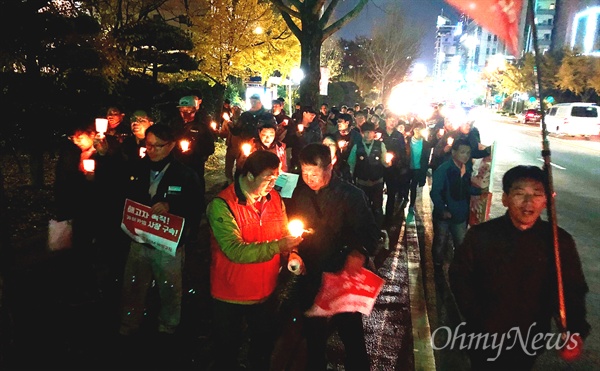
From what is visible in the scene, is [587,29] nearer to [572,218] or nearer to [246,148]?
[572,218]

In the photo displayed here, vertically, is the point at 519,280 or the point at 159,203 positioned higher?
the point at 159,203

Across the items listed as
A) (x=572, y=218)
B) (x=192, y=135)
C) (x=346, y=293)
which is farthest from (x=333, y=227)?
(x=572, y=218)

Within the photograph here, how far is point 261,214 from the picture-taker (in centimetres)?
301

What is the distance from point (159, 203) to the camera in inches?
138

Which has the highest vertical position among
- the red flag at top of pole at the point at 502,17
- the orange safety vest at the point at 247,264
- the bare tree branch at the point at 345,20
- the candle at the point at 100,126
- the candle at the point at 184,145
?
the bare tree branch at the point at 345,20

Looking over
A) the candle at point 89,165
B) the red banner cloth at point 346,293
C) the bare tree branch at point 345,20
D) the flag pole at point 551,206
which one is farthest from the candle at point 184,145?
the bare tree branch at point 345,20

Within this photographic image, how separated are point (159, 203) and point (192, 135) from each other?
325cm

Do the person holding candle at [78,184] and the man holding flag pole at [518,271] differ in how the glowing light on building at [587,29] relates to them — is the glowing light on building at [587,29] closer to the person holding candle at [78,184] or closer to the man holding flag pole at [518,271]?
the man holding flag pole at [518,271]

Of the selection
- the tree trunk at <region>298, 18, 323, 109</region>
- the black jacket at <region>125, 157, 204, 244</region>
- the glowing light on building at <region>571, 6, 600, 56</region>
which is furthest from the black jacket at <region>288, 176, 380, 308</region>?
the glowing light on building at <region>571, 6, 600, 56</region>

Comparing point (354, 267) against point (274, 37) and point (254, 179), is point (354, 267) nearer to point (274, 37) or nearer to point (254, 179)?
point (254, 179)

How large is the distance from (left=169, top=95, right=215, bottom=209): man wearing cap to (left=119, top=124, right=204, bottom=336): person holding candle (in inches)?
103

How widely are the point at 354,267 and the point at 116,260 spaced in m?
2.60

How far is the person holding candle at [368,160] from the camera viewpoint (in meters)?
7.21

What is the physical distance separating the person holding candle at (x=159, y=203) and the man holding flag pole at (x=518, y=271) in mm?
2106
